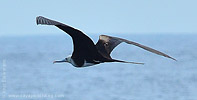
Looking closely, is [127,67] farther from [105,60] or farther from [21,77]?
[105,60]

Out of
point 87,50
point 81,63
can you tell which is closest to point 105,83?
point 81,63

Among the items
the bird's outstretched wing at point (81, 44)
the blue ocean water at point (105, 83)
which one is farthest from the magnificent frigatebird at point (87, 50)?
the blue ocean water at point (105, 83)

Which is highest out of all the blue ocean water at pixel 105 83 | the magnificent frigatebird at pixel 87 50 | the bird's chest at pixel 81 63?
the magnificent frigatebird at pixel 87 50

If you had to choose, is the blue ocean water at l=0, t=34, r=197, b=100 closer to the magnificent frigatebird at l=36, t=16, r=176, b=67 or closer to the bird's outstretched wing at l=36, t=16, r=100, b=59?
the magnificent frigatebird at l=36, t=16, r=176, b=67

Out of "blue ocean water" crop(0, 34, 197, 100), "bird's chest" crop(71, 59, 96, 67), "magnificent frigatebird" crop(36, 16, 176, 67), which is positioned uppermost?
"magnificent frigatebird" crop(36, 16, 176, 67)

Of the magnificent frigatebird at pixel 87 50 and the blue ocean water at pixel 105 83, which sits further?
the blue ocean water at pixel 105 83

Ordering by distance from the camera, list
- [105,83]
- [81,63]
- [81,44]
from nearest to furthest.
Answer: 1. [81,44]
2. [81,63]
3. [105,83]

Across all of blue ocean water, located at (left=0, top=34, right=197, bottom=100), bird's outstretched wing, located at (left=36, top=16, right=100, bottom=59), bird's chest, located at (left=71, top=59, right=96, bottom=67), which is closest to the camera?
bird's outstretched wing, located at (left=36, top=16, right=100, bottom=59)

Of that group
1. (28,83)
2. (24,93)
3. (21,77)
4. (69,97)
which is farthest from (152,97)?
(21,77)

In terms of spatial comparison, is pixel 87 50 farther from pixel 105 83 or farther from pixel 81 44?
pixel 105 83

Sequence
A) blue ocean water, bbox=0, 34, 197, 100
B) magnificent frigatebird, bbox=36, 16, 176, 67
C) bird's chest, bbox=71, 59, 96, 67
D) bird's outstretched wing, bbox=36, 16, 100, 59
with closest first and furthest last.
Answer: bird's outstretched wing, bbox=36, 16, 100, 59
magnificent frigatebird, bbox=36, 16, 176, 67
bird's chest, bbox=71, 59, 96, 67
blue ocean water, bbox=0, 34, 197, 100

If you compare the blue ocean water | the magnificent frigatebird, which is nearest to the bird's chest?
the magnificent frigatebird

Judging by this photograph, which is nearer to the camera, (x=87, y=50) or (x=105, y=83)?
(x=87, y=50)

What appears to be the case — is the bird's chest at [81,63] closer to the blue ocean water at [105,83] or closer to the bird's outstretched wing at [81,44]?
the bird's outstretched wing at [81,44]
